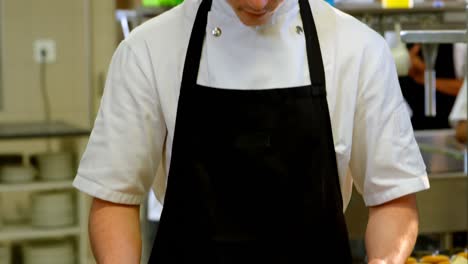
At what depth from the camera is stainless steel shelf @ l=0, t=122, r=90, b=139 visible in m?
3.89

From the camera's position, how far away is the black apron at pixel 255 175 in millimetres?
1446

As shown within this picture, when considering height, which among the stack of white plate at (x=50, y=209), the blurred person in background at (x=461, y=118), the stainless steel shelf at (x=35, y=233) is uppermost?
the blurred person in background at (x=461, y=118)

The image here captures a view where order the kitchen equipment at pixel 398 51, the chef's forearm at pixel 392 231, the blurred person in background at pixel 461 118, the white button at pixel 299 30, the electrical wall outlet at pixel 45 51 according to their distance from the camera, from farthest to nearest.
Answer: the electrical wall outlet at pixel 45 51 < the blurred person in background at pixel 461 118 < the kitchen equipment at pixel 398 51 < the white button at pixel 299 30 < the chef's forearm at pixel 392 231

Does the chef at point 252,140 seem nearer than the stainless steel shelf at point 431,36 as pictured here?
Yes

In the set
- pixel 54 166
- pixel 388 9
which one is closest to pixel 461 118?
pixel 388 9

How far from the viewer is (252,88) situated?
1.47 m

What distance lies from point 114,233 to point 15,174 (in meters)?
2.50

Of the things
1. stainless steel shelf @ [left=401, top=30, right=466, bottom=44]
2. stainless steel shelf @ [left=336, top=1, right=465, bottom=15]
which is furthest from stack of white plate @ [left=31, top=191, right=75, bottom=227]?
stainless steel shelf @ [left=401, top=30, right=466, bottom=44]

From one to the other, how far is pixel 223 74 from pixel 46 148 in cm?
340

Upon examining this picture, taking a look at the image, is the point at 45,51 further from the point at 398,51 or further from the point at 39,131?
the point at 398,51

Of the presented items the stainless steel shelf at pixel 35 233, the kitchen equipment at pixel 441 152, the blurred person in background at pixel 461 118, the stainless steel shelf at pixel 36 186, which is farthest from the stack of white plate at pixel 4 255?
the blurred person in background at pixel 461 118

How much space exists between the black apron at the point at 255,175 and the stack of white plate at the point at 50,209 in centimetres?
244

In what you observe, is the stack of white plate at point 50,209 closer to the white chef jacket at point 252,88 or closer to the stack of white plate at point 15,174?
the stack of white plate at point 15,174

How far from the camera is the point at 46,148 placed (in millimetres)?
4719
